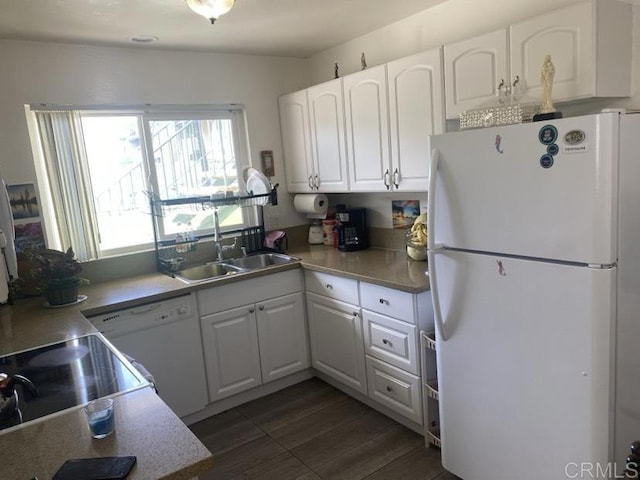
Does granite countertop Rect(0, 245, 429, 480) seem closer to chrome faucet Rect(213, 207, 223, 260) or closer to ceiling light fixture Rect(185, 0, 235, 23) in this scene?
chrome faucet Rect(213, 207, 223, 260)

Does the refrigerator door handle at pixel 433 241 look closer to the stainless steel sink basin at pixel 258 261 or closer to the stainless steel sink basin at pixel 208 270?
the stainless steel sink basin at pixel 258 261

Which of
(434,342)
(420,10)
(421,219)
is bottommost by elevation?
(434,342)

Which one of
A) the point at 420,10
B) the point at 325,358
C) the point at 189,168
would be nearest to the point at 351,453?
the point at 325,358

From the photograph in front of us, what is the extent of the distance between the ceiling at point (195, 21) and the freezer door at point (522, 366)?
1537 mm

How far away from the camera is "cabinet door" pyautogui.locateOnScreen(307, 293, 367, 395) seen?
280 cm

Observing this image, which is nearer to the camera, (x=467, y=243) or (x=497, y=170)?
(x=497, y=170)

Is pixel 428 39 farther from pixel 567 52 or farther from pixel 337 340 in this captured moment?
pixel 337 340

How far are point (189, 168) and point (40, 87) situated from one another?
100 cm

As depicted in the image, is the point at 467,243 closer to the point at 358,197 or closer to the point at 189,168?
the point at 358,197

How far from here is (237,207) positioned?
3518 millimetres

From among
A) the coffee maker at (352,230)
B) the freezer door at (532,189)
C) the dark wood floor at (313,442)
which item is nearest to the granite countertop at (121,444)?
the dark wood floor at (313,442)

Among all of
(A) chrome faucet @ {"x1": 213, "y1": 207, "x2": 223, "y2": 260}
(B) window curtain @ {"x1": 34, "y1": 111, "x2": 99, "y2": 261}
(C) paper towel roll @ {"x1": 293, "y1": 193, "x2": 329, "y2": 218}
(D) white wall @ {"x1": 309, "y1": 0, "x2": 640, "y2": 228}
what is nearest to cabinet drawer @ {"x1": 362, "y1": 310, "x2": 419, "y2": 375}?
(D) white wall @ {"x1": 309, "y1": 0, "x2": 640, "y2": 228}

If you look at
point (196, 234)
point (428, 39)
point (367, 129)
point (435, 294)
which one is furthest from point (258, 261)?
point (428, 39)

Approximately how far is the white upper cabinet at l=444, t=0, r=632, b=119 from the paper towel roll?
1.54m
